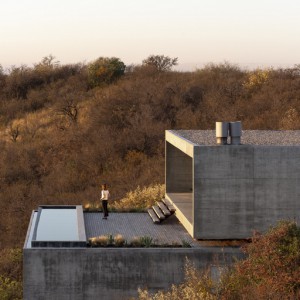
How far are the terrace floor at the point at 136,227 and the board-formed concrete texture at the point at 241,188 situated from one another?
96 centimetres

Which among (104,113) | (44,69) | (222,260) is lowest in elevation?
(222,260)

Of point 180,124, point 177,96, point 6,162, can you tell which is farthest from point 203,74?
point 6,162

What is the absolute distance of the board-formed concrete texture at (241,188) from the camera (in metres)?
16.0

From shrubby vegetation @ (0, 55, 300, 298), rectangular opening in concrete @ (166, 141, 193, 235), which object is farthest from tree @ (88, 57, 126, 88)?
rectangular opening in concrete @ (166, 141, 193, 235)

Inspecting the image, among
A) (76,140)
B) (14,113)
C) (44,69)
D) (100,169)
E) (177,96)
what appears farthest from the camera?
(44,69)

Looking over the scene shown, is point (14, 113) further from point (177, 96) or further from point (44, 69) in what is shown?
point (177, 96)

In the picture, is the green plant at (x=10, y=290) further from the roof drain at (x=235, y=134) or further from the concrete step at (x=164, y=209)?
the roof drain at (x=235, y=134)

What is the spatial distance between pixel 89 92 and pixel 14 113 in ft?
20.8

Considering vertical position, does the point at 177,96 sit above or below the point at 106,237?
above

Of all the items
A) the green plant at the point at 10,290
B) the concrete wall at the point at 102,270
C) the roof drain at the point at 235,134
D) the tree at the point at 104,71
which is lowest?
the green plant at the point at 10,290

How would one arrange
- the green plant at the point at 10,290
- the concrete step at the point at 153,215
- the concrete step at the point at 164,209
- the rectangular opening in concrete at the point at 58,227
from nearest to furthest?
the rectangular opening in concrete at the point at 58,227, the concrete step at the point at 153,215, the concrete step at the point at 164,209, the green plant at the point at 10,290

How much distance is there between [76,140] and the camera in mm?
45125

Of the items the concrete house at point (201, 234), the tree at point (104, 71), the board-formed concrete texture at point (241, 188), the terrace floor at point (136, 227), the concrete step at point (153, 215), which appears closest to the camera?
the concrete house at point (201, 234)

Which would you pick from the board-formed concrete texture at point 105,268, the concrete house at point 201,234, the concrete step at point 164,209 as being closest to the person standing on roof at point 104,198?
the concrete step at point 164,209
